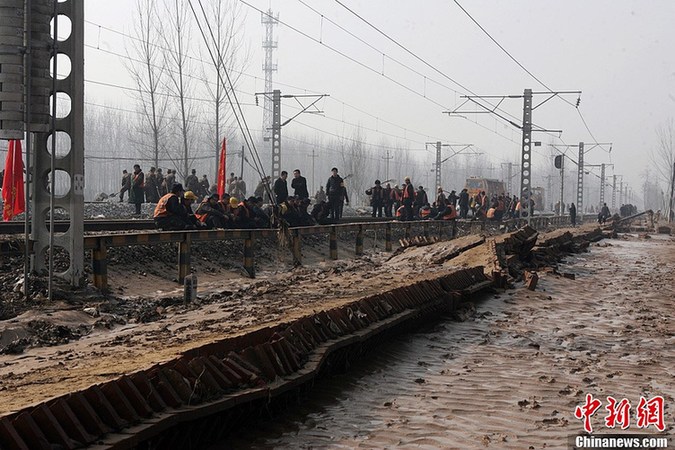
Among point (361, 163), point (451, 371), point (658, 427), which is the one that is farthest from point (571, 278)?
point (361, 163)

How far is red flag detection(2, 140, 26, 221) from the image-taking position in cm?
1842

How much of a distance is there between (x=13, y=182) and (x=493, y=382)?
13.6m

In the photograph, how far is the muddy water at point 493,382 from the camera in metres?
6.79

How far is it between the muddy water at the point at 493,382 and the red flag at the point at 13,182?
402 inches

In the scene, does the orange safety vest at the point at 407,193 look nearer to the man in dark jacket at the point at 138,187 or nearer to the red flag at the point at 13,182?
the man in dark jacket at the point at 138,187

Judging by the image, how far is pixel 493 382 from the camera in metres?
8.74

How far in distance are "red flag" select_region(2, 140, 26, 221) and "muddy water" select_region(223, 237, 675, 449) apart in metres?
10.2

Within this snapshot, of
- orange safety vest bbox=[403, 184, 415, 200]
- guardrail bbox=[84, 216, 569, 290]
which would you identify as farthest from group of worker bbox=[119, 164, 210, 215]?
guardrail bbox=[84, 216, 569, 290]

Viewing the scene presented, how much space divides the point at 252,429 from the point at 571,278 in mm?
14113

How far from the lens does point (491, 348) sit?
10.8m

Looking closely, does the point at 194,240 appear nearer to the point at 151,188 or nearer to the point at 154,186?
the point at 154,186

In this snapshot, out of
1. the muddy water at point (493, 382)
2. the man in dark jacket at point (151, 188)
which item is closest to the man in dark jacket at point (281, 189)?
the muddy water at point (493, 382)

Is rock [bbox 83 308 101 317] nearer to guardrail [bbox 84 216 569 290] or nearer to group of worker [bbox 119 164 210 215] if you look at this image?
guardrail [bbox 84 216 569 290]

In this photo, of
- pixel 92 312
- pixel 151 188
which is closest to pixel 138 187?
pixel 151 188
